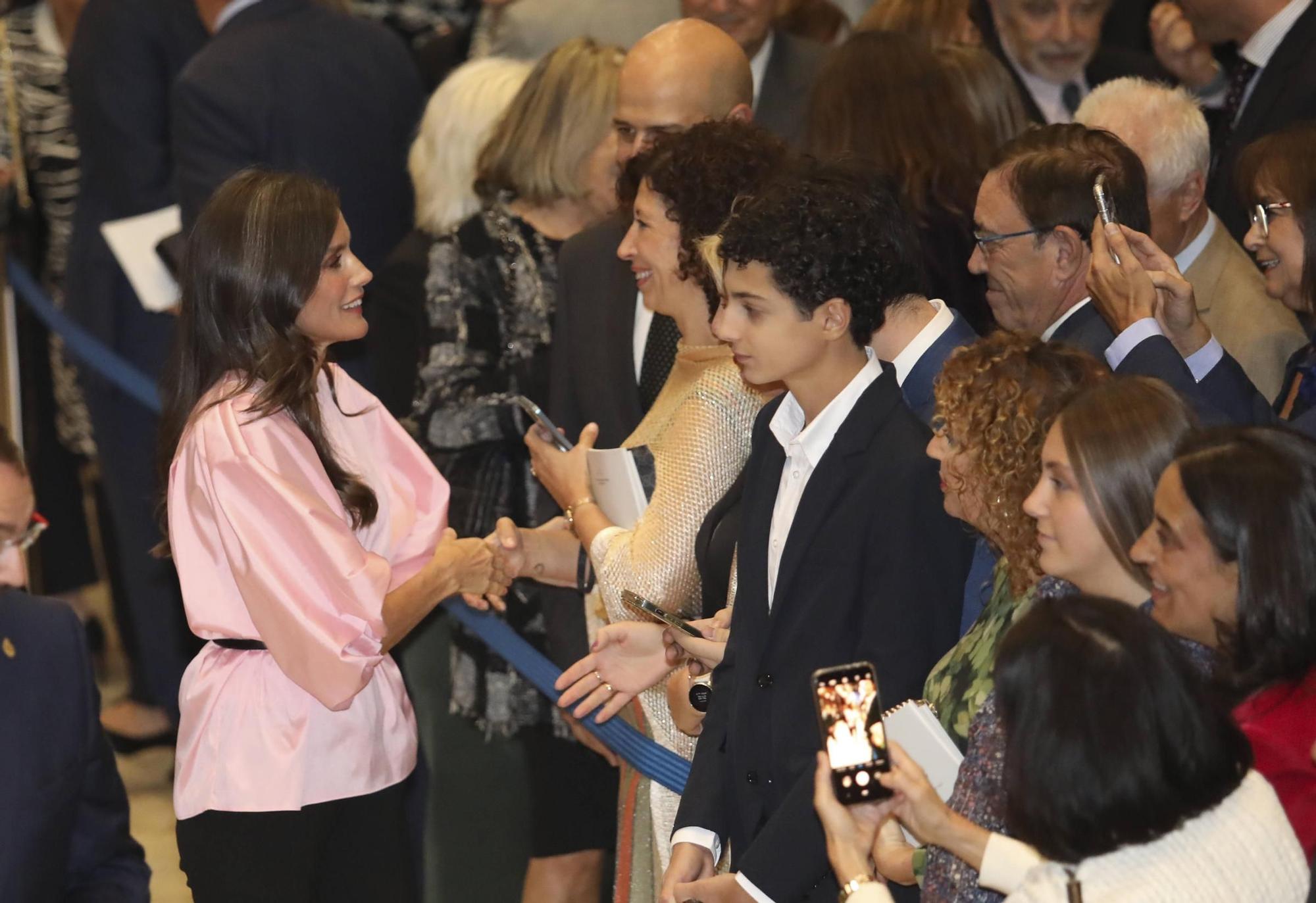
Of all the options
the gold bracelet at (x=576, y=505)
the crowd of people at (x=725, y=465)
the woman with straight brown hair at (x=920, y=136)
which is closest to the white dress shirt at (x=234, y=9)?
the crowd of people at (x=725, y=465)

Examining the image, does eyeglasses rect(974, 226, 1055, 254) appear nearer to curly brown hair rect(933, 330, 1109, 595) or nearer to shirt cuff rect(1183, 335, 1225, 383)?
shirt cuff rect(1183, 335, 1225, 383)

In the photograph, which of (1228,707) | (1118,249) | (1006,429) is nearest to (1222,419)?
(1118,249)

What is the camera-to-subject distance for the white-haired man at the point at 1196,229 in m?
3.54

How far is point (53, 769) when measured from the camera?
298cm

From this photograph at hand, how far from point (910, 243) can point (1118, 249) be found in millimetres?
423

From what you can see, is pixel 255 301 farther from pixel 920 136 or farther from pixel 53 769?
pixel 920 136

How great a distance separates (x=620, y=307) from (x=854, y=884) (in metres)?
1.74

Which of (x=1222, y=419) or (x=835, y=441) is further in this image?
(x=1222, y=419)

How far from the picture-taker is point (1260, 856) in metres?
1.95

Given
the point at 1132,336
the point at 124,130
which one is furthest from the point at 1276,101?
the point at 124,130

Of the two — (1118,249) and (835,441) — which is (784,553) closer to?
(835,441)

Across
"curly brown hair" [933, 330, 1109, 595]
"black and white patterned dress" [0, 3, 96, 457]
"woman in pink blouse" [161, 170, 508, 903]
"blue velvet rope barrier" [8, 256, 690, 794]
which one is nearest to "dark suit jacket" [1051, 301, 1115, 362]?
"curly brown hair" [933, 330, 1109, 595]

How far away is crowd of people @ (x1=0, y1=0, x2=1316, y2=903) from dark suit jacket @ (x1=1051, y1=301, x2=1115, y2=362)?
0.05 ft

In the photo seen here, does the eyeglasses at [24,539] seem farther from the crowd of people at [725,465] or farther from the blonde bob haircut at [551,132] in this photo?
the blonde bob haircut at [551,132]
